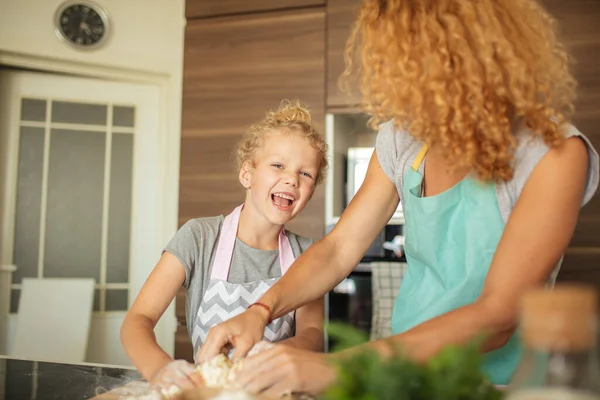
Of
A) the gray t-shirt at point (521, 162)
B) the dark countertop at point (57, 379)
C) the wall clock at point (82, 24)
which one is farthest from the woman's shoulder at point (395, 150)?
the wall clock at point (82, 24)

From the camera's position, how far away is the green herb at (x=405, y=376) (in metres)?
0.42

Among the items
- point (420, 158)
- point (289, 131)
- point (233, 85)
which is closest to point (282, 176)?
point (289, 131)

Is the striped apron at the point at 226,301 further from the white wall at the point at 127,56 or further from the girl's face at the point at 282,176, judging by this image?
the white wall at the point at 127,56

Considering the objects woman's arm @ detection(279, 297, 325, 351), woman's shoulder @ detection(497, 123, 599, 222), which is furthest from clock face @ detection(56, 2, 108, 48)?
woman's shoulder @ detection(497, 123, 599, 222)

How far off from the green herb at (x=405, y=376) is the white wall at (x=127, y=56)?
3.11m

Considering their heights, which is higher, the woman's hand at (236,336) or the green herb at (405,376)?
the green herb at (405,376)

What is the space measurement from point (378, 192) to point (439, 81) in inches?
13.5

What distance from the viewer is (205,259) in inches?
55.0

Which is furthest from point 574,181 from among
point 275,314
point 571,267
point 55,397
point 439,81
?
point 571,267

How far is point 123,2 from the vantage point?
3.43 m

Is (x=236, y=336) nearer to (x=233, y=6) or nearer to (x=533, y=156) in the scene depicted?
(x=533, y=156)

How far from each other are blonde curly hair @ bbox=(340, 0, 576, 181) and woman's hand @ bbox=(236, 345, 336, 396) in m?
0.41

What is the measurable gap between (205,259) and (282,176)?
0.26 m

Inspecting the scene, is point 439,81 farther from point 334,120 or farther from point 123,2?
point 123,2
